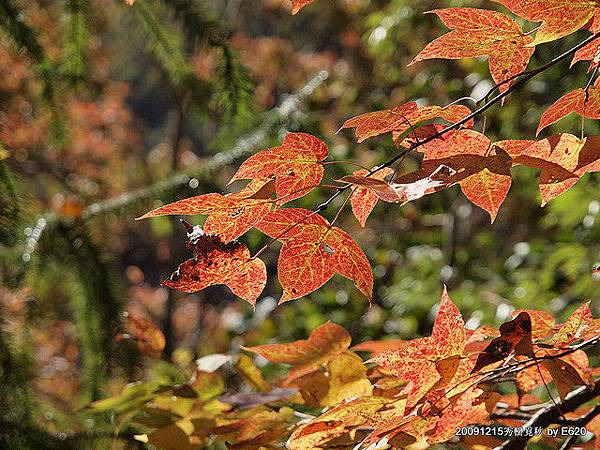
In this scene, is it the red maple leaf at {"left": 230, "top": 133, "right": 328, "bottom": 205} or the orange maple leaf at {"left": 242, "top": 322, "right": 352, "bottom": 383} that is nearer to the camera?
the red maple leaf at {"left": 230, "top": 133, "right": 328, "bottom": 205}

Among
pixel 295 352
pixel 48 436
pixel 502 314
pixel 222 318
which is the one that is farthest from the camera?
pixel 222 318

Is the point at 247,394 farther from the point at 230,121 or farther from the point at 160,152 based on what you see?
the point at 160,152

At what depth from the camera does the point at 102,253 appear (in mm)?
1143

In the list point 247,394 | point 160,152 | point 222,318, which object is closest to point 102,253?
point 247,394

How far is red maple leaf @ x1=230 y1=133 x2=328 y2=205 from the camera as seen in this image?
42 cm

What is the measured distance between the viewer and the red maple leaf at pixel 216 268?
40 centimetres

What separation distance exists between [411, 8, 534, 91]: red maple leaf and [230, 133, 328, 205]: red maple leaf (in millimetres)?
85

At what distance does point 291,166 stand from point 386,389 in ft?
0.82

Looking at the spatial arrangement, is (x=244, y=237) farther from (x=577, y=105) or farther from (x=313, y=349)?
(x=577, y=105)

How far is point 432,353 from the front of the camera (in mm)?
442

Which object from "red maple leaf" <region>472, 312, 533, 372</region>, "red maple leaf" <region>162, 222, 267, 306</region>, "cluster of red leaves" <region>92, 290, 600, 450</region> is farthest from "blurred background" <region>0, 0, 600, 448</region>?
"red maple leaf" <region>472, 312, 533, 372</region>

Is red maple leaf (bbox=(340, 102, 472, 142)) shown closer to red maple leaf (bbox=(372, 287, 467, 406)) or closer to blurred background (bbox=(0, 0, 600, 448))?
red maple leaf (bbox=(372, 287, 467, 406))

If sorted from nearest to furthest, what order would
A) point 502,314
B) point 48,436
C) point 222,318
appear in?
point 48,436 < point 502,314 < point 222,318

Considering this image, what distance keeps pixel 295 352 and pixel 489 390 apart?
172mm
